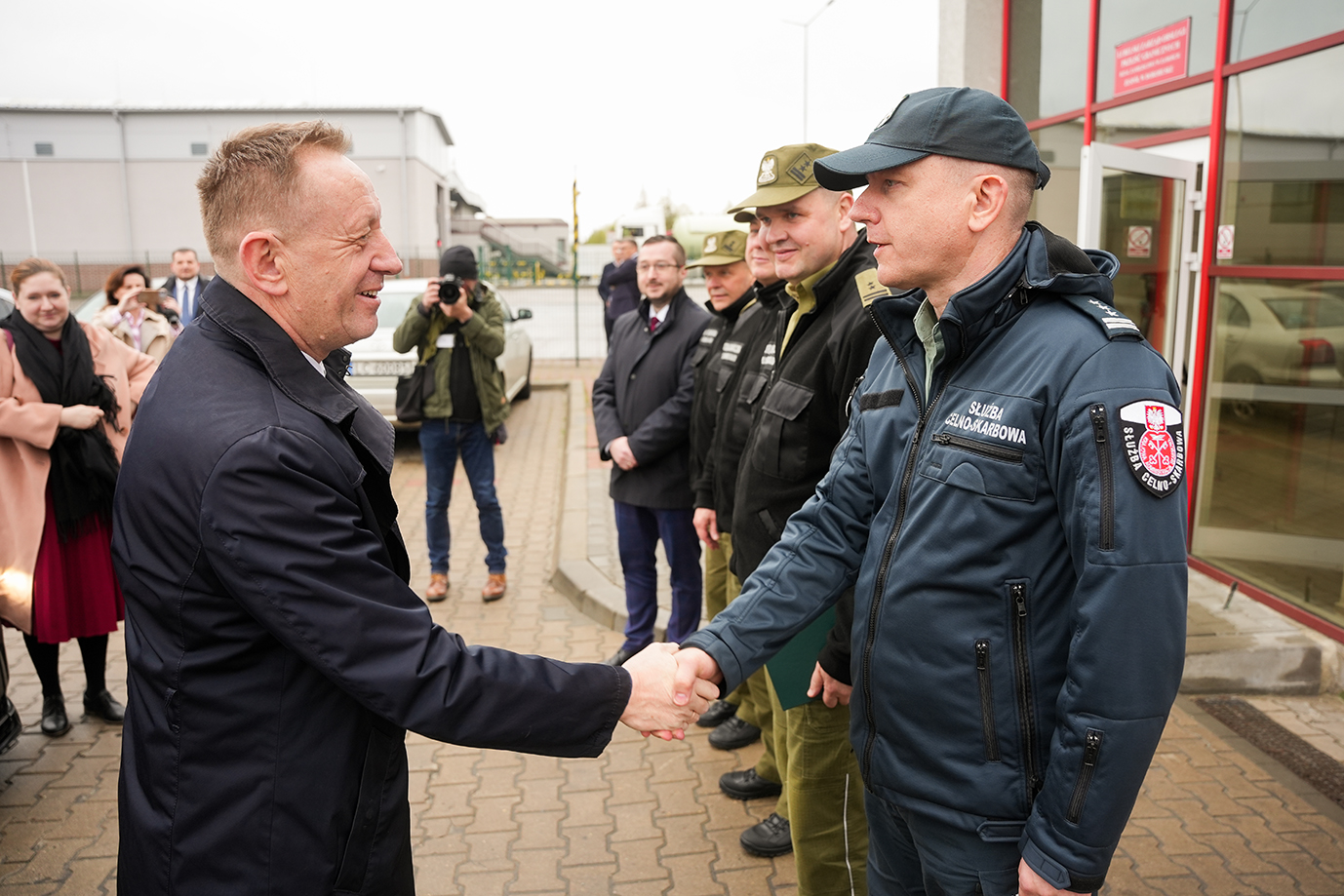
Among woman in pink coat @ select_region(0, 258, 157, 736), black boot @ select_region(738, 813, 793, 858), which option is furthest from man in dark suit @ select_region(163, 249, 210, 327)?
black boot @ select_region(738, 813, 793, 858)

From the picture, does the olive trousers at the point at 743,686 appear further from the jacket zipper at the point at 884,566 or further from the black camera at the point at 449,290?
the black camera at the point at 449,290

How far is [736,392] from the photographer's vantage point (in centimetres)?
388

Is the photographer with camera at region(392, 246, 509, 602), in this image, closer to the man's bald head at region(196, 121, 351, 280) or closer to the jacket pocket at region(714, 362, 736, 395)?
the jacket pocket at region(714, 362, 736, 395)

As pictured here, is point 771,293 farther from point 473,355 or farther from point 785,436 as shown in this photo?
point 473,355

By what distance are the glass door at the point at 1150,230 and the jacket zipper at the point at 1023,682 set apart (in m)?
4.07

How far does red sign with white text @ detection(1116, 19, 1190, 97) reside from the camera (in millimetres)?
5766

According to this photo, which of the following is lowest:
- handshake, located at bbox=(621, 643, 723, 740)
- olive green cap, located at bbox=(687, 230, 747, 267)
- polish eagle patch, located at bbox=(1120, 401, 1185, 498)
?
handshake, located at bbox=(621, 643, 723, 740)

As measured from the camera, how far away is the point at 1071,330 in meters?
1.78

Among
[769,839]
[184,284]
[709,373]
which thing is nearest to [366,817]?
[769,839]

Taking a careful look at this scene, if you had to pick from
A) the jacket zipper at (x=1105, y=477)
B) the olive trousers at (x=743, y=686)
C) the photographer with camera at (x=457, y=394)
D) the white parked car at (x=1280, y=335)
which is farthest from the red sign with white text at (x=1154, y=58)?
the jacket zipper at (x=1105, y=477)

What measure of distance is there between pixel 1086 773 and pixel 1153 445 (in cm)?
57

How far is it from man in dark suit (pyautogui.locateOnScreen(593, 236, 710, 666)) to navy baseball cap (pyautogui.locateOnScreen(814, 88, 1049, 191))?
3081 mm

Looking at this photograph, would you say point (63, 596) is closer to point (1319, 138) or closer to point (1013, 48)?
point (1319, 138)

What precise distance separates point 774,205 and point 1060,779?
2.22 meters
